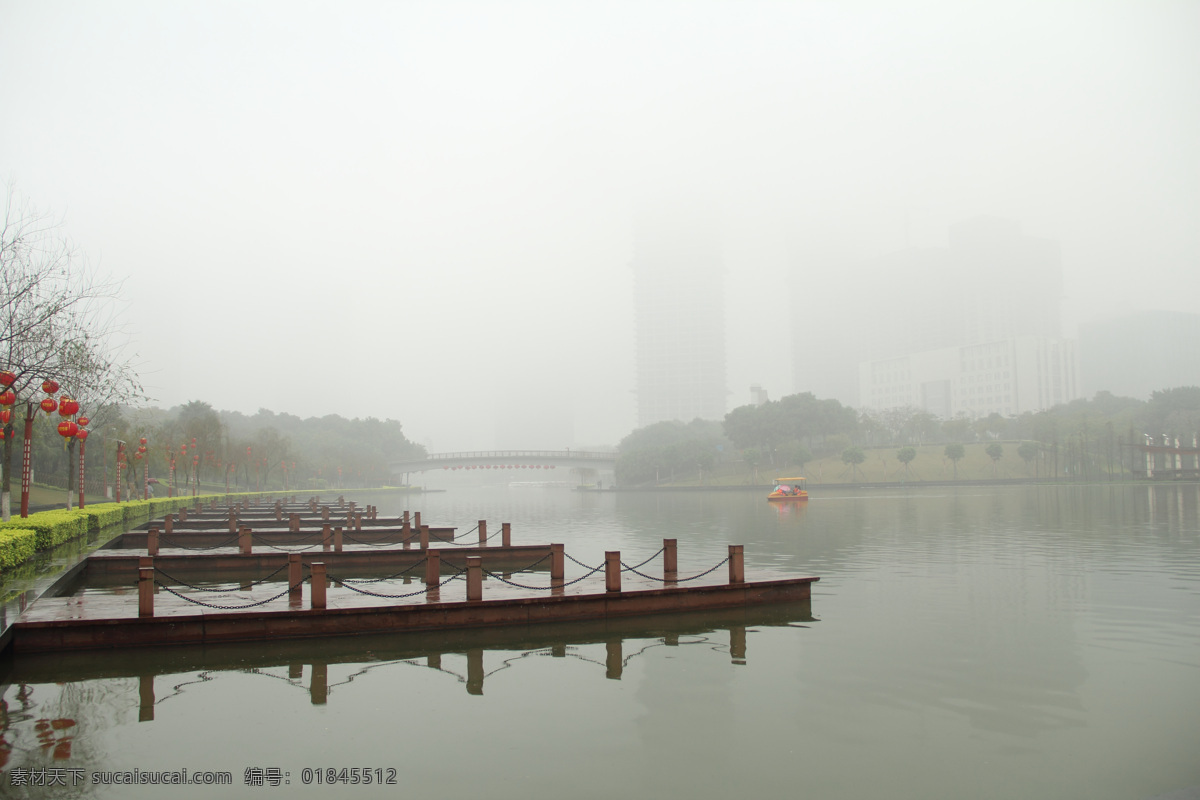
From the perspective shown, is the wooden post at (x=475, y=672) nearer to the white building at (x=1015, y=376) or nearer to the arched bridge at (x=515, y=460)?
the arched bridge at (x=515, y=460)

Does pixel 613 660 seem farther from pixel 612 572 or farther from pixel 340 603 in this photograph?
pixel 340 603

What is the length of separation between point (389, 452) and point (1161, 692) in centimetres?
19608

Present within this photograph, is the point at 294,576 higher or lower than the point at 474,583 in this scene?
higher

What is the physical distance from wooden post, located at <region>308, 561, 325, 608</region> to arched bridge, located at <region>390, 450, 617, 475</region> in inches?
5364

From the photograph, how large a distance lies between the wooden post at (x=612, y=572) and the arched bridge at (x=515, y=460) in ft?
439

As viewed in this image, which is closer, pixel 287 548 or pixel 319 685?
pixel 319 685

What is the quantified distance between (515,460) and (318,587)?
5873 inches

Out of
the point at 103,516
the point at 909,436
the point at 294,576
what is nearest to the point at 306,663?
the point at 294,576

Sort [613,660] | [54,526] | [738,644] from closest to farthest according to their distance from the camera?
[613,660] < [738,644] < [54,526]

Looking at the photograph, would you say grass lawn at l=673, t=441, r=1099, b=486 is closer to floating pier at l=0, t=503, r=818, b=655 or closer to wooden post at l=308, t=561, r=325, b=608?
floating pier at l=0, t=503, r=818, b=655

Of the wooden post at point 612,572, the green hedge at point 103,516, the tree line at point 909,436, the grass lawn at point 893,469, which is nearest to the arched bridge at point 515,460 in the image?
the tree line at point 909,436

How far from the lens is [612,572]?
17406mm

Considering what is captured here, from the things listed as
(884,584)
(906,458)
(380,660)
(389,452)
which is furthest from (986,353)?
(380,660)

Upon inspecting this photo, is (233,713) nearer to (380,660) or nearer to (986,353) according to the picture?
(380,660)
